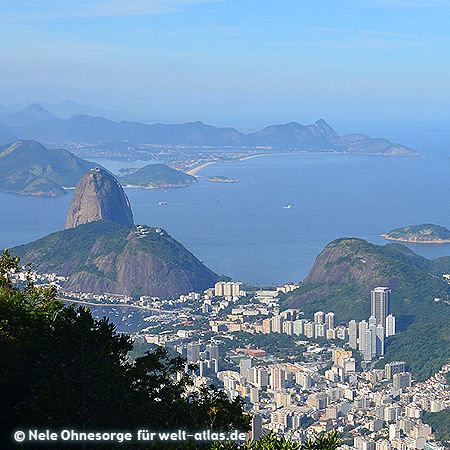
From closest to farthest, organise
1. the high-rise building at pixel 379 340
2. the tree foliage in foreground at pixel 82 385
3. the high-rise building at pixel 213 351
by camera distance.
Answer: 1. the tree foliage in foreground at pixel 82 385
2. the high-rise building at pixel 213 351
3. the high-rise building at pixel 379 340

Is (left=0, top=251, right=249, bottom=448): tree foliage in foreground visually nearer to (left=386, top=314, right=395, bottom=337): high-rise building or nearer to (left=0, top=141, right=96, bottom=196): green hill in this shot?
(left=386, top=314, right=395, bottom=337): high-rise building

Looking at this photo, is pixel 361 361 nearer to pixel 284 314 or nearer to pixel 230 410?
pixel 284 314

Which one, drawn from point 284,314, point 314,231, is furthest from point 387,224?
point 284,314

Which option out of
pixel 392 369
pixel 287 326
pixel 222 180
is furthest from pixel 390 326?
pixel 222 180

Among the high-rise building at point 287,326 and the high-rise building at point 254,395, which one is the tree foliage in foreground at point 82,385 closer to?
the high-rise building at point 254,395

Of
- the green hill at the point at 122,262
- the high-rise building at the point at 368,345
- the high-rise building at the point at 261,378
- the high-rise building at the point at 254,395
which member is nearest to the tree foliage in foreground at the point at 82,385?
the high-rise building at the point at 254,395

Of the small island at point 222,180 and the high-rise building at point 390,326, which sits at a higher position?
the small island at point 222,180
